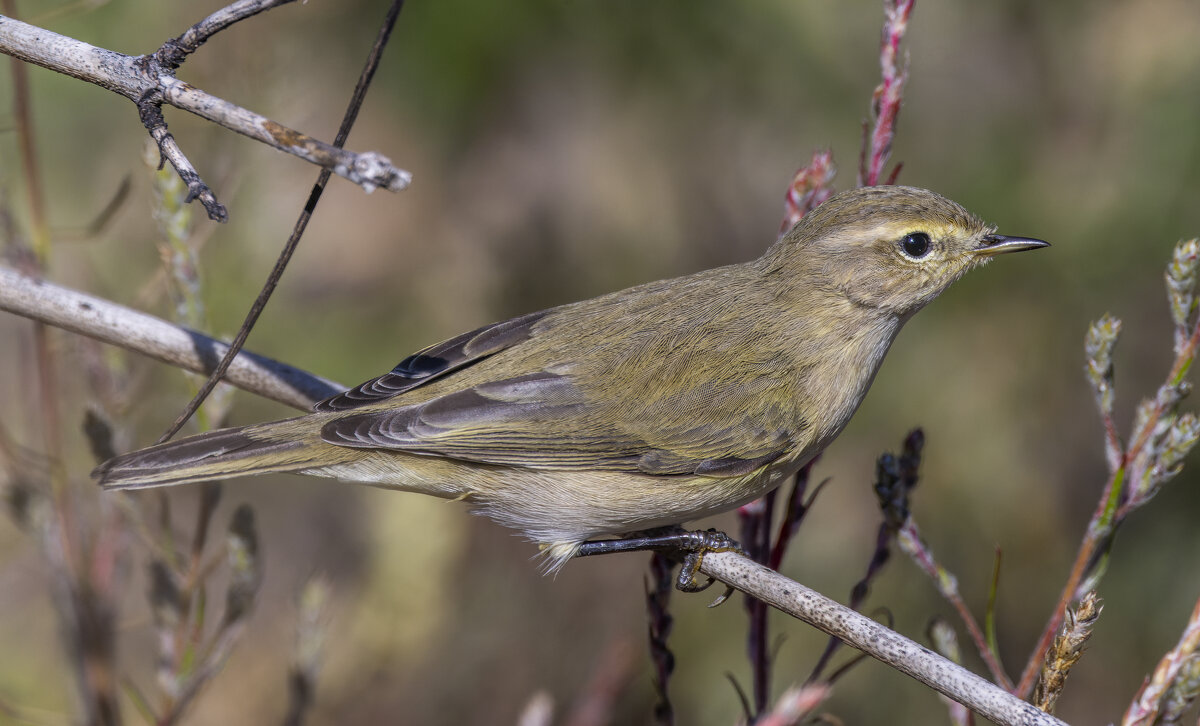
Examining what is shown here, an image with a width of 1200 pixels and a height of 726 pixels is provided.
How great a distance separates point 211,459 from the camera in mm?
2887

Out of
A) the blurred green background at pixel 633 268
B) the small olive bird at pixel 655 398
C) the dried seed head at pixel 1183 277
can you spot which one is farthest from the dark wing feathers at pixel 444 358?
the dried seed head at pixel 1183 277

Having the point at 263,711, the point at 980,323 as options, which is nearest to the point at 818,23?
the point at 980,323

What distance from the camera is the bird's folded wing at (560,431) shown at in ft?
10.1

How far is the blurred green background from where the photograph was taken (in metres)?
4.39

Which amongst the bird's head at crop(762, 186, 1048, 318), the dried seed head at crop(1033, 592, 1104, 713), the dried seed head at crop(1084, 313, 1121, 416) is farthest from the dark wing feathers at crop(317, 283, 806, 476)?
the dried seed head at crop(1033, 592, 1104, 713)

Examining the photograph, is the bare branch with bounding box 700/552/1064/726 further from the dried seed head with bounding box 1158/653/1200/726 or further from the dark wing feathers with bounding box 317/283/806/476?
the dark wing feathers with bounding box 317/283/806/476

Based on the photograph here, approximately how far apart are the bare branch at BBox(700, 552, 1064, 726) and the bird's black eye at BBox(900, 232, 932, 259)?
1140mm

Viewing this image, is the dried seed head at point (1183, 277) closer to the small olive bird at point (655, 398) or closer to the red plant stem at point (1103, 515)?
the red plant stem at point (1103, 515)

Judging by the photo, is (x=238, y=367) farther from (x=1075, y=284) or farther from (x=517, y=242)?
(x=1075, y=284)

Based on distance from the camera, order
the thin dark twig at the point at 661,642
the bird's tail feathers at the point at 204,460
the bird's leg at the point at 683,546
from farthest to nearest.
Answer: the bird's leg at the point at 683,546
the bird's tail feathers at the point at 204,460
the thin dark twig at the point at 661,642

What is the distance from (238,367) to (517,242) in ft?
9.22

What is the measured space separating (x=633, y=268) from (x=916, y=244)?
241cm

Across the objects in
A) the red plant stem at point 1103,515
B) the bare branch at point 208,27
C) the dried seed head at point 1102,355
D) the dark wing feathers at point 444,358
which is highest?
the dark wing feathers at point 444,358

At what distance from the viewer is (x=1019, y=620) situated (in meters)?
4.64
